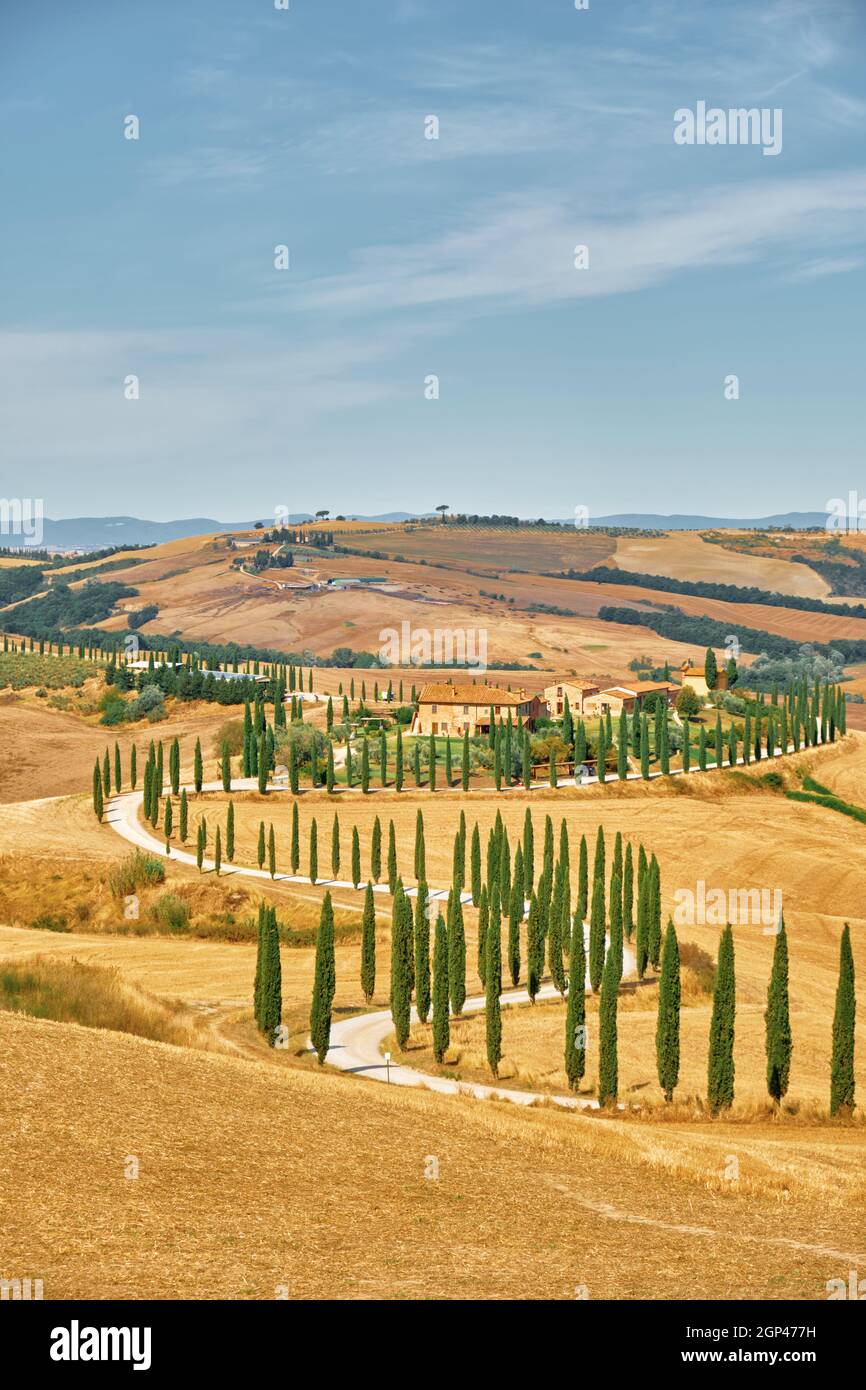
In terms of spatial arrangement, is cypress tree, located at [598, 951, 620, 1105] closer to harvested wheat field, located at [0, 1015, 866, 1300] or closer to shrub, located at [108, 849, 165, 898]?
harvested wheat field, located at [0, 1015, 866, 1300]

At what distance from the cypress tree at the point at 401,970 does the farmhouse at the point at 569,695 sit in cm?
9402

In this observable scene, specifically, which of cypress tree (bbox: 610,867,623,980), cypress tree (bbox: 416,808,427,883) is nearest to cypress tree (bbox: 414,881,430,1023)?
cypress tree (bbox: 610,867,623,980)

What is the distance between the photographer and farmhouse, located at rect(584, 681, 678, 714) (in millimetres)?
152250

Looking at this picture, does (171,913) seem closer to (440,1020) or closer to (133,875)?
(133,875)

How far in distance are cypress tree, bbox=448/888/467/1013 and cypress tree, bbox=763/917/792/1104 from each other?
14136 millimetres

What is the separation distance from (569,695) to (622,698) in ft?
25.5

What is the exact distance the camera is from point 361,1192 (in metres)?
34.8

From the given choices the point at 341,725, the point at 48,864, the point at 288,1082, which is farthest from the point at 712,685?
the point at 288,1082

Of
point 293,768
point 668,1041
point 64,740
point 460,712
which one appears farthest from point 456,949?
point 64,740

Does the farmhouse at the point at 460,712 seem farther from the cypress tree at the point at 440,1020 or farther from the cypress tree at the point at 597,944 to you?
the cypress tree at the point at 440,1020

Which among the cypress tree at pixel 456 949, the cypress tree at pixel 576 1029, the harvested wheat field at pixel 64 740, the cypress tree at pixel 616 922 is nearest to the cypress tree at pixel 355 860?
the cypress tree at pixel 616 922

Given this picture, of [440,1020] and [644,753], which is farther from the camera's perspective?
[644,753]
